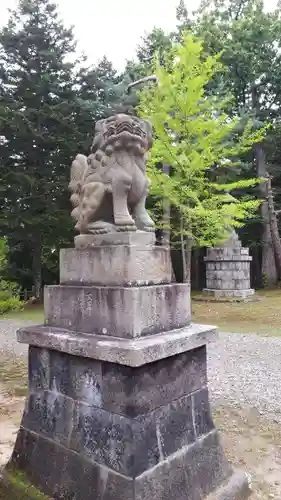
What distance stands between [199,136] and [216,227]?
2.43m

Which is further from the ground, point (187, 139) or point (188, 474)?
point (187, 139)

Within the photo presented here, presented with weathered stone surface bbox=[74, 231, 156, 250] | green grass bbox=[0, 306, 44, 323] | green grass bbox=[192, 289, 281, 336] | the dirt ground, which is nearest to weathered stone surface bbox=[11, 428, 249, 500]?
the dirt ground

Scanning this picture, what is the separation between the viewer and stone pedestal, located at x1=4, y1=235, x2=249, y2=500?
2264 millimetres

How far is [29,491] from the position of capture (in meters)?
2.62

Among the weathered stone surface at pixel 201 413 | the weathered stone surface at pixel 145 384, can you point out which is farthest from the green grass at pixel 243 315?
the weathered stone surface at pixel 145 384

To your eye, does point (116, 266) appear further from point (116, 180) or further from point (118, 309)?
point (116, 180)

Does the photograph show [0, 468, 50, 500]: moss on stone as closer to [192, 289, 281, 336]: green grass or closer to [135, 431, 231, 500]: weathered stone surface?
[135, 431, 231, 500]: weathered stone surface

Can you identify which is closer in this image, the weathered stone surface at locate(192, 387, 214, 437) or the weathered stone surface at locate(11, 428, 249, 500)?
the weathered stone surface at locate(11, 428, 249, 500)

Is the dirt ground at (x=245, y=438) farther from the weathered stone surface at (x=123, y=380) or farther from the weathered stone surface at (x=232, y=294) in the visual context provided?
the weathered stone surface at (x=232, y=294)

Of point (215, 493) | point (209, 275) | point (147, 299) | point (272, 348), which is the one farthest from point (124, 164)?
point (209, 275)

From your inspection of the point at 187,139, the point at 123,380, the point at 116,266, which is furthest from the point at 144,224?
the point at 187,139

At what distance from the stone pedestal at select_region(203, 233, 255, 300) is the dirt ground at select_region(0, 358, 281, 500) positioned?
9.87m

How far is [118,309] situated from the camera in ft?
7.82

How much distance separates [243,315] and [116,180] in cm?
899
